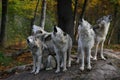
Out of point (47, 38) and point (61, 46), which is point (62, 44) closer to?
point (61, 46)

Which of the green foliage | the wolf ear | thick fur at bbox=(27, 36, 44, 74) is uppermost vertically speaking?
the wolf ear

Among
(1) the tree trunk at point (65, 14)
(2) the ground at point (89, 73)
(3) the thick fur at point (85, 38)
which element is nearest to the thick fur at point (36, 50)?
(2) the ground at point (89, 73)

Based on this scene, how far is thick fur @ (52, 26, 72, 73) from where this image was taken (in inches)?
482

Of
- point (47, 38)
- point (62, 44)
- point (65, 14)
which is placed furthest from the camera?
point (65, 14)

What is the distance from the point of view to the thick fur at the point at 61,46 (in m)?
12.2

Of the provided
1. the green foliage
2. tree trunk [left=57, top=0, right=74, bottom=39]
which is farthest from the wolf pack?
the green foliage

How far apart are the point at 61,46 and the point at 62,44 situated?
0.07m

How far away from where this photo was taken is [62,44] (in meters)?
12.5

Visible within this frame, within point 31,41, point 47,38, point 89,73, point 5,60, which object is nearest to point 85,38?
point 89,73

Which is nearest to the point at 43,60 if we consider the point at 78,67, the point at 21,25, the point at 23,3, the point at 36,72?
the point at 36,72

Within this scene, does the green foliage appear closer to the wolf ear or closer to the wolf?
the wolf ear

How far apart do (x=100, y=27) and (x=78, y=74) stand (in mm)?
1902

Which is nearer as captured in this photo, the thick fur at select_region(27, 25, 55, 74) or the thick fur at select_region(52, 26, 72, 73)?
the thick fur at select_region(52, 26, 72, 73)

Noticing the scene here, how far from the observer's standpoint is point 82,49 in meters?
12.5
